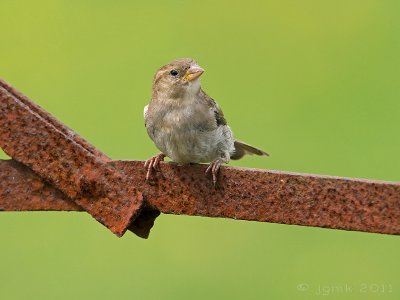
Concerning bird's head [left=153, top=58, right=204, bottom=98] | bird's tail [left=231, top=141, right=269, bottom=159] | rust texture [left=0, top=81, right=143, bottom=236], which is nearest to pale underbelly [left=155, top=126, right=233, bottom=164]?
bird's head [left=153, top=58, right=204, bottom=98]

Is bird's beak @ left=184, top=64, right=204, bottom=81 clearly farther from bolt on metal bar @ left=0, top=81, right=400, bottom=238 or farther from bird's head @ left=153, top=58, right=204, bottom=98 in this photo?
bolt on metal bar @ left=0, top=81, right=400, bottom=238

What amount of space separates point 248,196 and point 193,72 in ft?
5.66

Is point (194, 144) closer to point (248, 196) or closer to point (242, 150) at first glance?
point (242, 150)

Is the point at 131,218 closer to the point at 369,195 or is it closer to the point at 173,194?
the point at 173,194

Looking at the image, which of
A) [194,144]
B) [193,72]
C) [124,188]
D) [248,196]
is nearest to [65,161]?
[124,188]

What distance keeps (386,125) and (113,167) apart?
354 cm

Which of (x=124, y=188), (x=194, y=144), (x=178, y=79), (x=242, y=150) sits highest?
(x=124, y=188)

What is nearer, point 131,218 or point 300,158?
point 131,218

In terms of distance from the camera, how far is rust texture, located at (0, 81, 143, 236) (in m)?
2.16

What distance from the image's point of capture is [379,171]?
205 inches

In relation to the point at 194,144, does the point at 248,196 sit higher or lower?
higher

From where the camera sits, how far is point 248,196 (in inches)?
86.3

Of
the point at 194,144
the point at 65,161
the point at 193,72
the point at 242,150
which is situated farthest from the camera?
the point at 242,150

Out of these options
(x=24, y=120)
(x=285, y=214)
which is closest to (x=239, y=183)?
(x=285, y=214)
